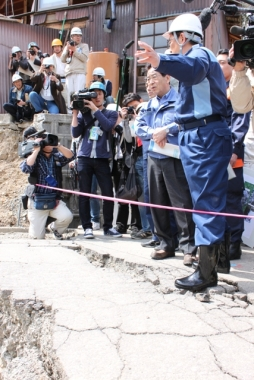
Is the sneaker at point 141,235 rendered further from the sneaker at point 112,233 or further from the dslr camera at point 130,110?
the dslr camera at point 130,110

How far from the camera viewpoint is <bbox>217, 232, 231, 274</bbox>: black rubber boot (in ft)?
11.4

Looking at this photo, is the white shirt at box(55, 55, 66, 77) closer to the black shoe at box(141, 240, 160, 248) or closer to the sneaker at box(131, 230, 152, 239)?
the sneaker at box(131, 230, 152, 239)

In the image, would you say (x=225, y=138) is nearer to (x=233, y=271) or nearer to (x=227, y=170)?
(x=227, y=170)

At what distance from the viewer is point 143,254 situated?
4.31 m

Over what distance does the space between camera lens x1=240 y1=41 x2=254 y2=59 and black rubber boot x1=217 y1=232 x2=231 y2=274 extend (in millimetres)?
1357

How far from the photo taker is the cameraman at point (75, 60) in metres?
8.41

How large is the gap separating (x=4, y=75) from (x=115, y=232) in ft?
24.6

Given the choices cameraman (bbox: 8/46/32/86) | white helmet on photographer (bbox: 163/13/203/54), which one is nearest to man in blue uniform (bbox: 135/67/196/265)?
→ white helmet on photographer (bbox: 163/13/203/54)

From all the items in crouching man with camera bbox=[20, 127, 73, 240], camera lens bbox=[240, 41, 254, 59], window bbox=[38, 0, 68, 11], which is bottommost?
crouching man with camera bbox=[20, 127, 73, 240]

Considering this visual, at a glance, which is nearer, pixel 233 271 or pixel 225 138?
pixel 225 138

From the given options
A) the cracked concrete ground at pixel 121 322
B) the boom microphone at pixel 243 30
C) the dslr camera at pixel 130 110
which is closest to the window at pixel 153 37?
the dslr camera at pixel 130 110

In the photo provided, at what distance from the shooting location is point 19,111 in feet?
31.1

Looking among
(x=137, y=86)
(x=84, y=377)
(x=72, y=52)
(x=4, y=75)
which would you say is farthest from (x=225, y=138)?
(x=4, y=75)

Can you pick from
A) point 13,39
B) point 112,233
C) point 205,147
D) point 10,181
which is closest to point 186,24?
point 205,147
